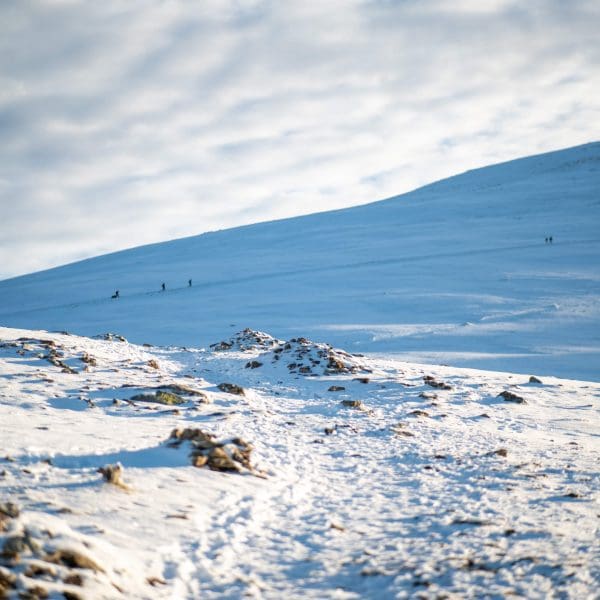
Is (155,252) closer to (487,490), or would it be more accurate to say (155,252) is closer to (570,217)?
(570,217)

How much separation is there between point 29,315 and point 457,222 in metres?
41.7

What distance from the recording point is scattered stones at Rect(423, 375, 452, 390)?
1412cm

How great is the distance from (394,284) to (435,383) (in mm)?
22039

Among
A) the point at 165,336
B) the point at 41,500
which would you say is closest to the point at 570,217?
the point at 165,336

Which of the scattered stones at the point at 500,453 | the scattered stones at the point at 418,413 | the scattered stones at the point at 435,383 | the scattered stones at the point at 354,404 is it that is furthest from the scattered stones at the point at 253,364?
the scattered stones at the point at 500,453

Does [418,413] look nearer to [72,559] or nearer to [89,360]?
[72,559]

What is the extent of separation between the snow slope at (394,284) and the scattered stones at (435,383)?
560 centimetres

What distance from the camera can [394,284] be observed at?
118 ft

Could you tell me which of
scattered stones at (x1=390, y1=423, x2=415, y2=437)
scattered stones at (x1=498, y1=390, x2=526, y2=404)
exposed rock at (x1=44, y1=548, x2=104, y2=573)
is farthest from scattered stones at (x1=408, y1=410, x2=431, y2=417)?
exposed rock at (x1=44, y1=548, x2=104, y2=573)

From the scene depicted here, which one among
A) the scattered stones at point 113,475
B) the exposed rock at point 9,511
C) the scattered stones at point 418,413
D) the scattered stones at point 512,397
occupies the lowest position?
the scattered stones at point 512,397

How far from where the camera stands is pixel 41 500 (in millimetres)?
5398

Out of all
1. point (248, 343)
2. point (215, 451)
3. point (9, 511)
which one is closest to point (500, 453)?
point (215, 451)

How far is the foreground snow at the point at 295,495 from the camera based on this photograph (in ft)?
14.9

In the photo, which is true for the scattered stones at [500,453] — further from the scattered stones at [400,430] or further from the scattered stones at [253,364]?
the scattered stones at [253,364]
